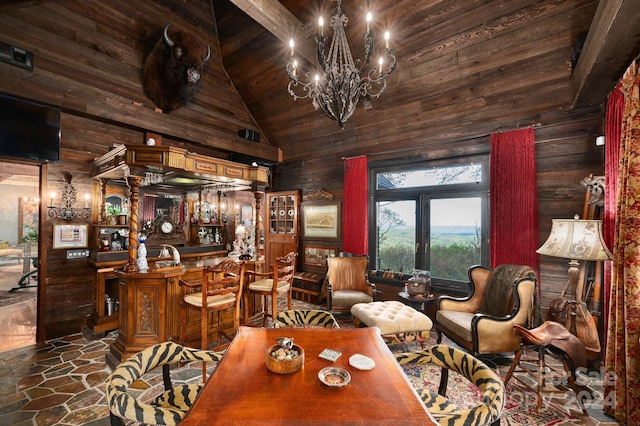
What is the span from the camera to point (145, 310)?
128 inches

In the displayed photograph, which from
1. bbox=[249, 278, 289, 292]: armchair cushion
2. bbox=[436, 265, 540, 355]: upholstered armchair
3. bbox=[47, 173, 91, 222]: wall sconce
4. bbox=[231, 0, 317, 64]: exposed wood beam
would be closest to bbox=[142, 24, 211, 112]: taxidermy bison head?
bbox=[231, 0, 317, 64]: exposed wood beam

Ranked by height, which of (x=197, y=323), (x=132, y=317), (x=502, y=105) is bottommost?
(x=197, y=323)

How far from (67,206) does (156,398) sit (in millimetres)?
4040

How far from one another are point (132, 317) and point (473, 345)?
3.95 m

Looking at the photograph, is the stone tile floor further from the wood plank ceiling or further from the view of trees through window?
the wood plank ceiling

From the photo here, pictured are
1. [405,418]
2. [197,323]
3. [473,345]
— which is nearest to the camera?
[405,418]

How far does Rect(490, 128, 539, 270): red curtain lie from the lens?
3715mm

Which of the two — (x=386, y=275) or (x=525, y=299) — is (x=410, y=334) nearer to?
(x=525, y=299)

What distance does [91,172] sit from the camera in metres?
4.39

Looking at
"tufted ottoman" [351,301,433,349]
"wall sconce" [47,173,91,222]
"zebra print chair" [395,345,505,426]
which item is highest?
"wall sconce" [47,173,91,222]

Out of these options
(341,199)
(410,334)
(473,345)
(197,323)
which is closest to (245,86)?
(341,199)

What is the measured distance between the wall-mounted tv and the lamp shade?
21.6ft

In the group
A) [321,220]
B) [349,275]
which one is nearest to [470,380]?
[349,275]

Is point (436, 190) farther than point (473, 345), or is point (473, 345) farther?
point (436, 190)
